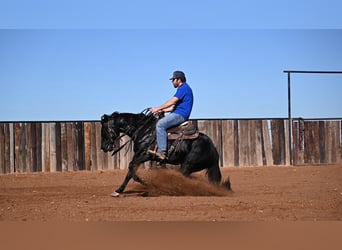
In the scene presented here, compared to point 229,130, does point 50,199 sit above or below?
below

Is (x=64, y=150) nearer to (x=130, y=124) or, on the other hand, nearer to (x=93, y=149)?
(x=93, y=149)

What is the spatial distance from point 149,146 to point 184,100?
1.16 m

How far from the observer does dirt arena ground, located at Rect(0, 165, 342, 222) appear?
24.5ft

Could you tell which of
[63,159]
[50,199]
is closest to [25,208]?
[50,199]

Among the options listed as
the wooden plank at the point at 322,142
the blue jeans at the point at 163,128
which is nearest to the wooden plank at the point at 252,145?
the wooden plank at the point at 322,142

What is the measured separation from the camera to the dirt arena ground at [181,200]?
748 cm

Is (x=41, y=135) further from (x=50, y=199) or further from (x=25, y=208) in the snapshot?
(x=25, y=208)

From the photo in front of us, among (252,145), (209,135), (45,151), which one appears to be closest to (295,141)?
(252,145)

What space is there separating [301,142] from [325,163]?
4.00 feet

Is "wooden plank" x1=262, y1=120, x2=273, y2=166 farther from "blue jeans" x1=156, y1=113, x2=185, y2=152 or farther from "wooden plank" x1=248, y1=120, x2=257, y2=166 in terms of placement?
"blue jeans" x1=156, y1=113, x2=185, y2=152

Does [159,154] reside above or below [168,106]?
below

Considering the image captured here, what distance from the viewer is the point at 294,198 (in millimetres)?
9867

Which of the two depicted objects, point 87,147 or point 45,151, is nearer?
point 45,151

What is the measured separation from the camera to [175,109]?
424 inches
